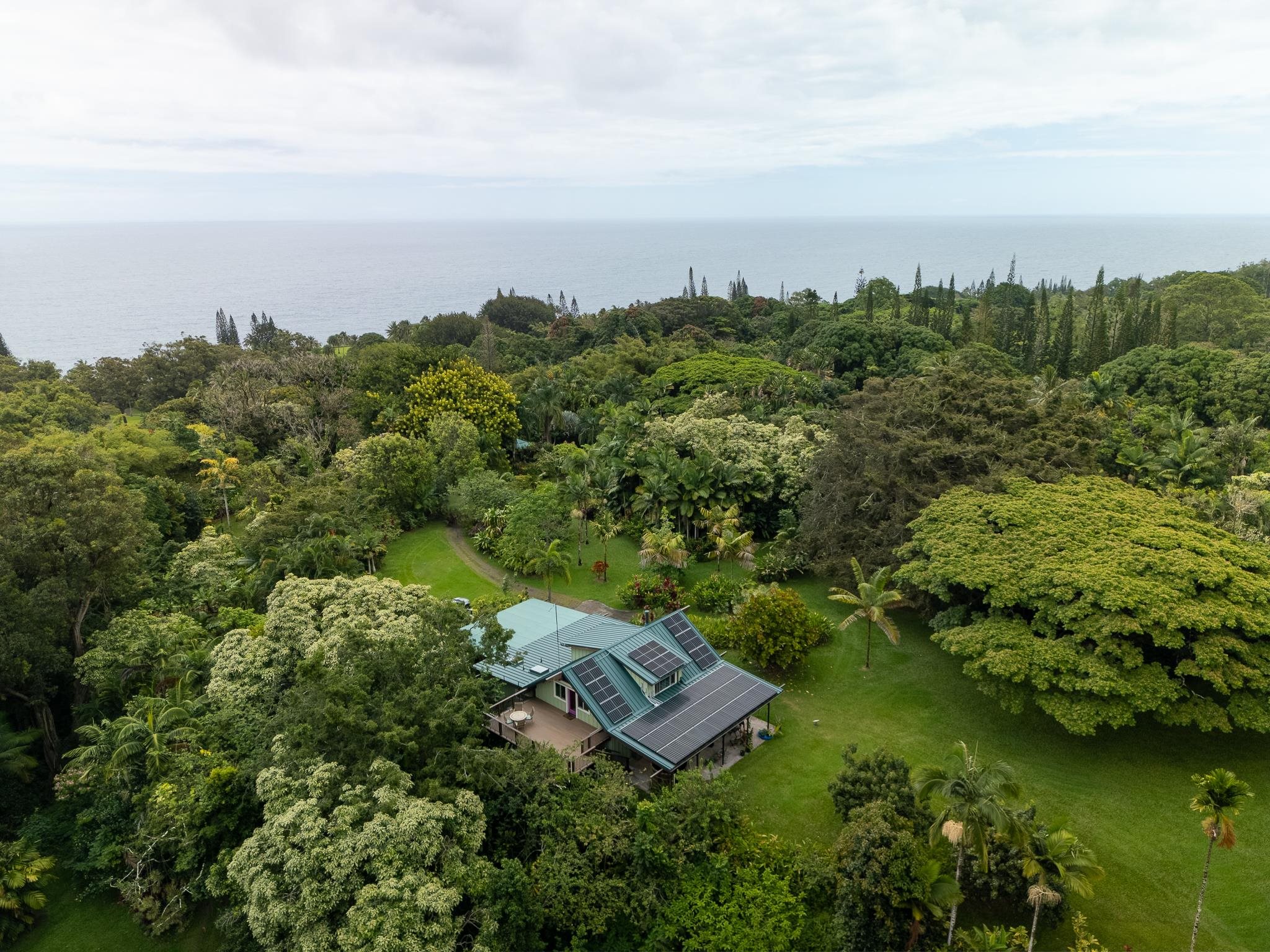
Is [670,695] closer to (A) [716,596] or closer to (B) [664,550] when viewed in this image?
(A) [716,596]

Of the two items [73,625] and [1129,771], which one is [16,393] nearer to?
[73,625]

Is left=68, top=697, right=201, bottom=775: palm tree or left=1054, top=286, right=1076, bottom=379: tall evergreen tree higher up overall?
left=1054, top=286, right=1076, bottom=379: tall evergreen tree

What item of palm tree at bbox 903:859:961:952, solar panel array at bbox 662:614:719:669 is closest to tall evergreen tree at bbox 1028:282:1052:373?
solar panel array at bbox 662:614:719:669

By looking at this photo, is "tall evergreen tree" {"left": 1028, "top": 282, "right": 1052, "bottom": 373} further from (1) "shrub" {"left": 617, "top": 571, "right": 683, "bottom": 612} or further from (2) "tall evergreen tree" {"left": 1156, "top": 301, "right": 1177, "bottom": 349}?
(1) "shrub" {"left": 617, "top": 571, "right": 683, "bottom": 612}

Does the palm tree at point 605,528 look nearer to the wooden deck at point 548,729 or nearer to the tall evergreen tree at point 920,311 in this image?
the wooden deck at point 548,729

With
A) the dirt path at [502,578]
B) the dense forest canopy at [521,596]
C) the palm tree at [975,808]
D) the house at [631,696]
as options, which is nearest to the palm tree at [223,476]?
the dense forest canopy at [521,596]
